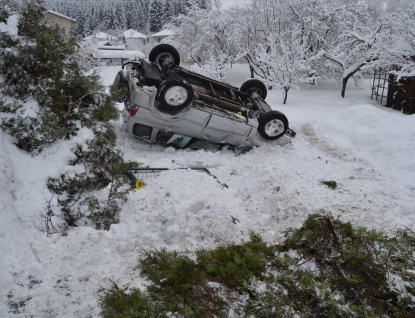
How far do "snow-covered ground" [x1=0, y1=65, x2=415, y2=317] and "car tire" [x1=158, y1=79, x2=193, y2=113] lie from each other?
3.47ft

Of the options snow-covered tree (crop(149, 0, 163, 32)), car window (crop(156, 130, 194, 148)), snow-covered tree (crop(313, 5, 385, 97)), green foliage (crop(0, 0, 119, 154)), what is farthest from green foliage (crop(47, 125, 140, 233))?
snow-covered tree (crop(149, 0, 163, 32))

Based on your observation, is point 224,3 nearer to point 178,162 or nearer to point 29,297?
point 178,162

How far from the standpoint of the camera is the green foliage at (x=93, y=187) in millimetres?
4133

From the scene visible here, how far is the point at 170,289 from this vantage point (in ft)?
10.5

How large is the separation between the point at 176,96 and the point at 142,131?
1097mm

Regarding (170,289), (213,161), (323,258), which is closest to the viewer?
(170,289)

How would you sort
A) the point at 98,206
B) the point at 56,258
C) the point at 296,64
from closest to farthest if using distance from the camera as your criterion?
the point at 56,258 < the point at 98,206 < the point at 296,64

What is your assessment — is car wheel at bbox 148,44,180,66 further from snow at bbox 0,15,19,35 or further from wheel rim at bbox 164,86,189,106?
snow at bbox 0,15,19,35

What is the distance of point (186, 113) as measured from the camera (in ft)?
21.0

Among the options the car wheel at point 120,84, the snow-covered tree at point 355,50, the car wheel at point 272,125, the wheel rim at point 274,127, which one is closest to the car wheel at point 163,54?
the car wheel at point 120,84

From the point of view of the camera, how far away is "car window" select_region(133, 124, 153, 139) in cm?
653

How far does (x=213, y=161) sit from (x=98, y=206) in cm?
298

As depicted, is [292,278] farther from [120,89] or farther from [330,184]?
[120,89]

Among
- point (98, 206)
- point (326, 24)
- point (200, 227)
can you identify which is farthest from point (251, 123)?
point (326, 24)
